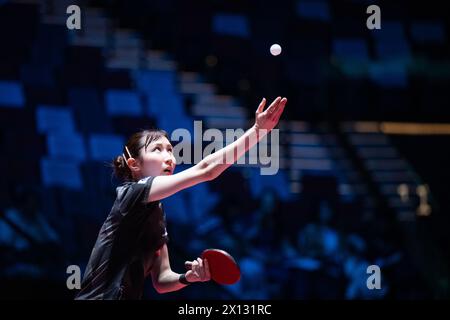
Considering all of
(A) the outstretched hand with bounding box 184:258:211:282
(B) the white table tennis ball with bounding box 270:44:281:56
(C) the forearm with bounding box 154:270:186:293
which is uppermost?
(B) the white table tennis ball with bounding box 270:44:281:56

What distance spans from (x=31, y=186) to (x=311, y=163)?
209 cm

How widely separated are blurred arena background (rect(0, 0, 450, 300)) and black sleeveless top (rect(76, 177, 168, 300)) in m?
2.51

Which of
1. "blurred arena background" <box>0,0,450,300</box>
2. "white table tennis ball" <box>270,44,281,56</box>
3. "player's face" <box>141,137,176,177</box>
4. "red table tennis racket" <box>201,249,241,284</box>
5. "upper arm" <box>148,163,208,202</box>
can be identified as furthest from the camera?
"white table tennis ball" <box>270,44,281,56</box>

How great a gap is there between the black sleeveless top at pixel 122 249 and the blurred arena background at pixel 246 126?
2.51m

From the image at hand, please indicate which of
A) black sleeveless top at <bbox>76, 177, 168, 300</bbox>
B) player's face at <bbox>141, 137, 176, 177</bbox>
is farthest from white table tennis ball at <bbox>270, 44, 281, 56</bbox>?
black sleeveless top at <bbox>76, 177, 168, 300</bbox>

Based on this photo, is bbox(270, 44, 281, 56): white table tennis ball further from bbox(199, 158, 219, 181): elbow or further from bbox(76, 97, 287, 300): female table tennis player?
bbox(199, 158, 219, 181): elbow

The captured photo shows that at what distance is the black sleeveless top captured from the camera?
304 cm

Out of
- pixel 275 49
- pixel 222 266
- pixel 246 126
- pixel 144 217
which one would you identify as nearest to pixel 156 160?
pixel 144 217

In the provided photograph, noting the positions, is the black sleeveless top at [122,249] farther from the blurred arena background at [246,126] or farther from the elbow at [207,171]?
the blurred arena background at [246,126]

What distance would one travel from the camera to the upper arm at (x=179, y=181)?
2.95 m

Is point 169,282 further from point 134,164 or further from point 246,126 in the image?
point 246,126

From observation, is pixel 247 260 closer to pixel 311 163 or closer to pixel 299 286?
pixel 299 286

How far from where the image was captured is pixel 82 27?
18.7ft
